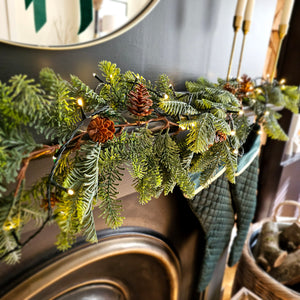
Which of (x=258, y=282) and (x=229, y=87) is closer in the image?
(x=229, y=87)

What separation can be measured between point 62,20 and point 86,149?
10.2 inches

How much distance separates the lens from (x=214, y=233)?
88cm

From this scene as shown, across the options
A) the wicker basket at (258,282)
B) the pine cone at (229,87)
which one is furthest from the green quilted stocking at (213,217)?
the wicker basket at (258,282)

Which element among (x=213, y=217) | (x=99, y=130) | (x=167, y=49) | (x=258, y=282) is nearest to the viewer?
(x=99, y=130)

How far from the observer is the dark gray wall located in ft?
1.48

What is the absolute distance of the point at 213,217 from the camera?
820 millimetres

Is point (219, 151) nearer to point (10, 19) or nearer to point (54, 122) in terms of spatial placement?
point (54, 122)

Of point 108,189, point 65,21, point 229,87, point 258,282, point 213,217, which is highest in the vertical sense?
point 65,21

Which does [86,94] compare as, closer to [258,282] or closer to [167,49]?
[167,49]

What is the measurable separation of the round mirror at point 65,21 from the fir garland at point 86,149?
0.29 feet

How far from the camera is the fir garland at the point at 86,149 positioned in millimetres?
282

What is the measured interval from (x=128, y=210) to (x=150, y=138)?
1.13ft

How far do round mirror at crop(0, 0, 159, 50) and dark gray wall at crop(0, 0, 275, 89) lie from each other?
0.02 m

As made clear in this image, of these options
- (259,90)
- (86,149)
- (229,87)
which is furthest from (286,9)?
(86,149)
